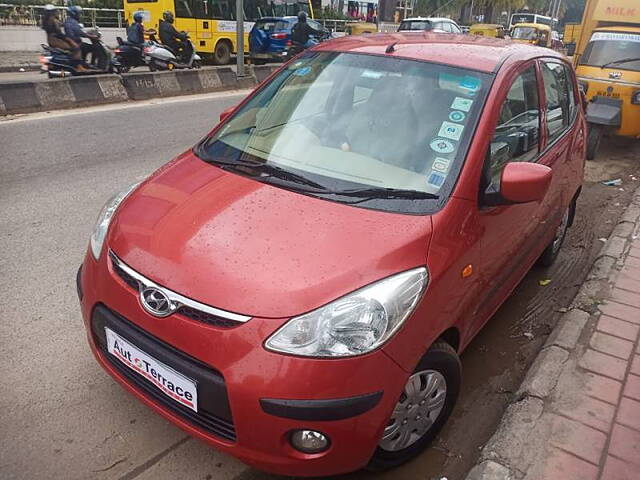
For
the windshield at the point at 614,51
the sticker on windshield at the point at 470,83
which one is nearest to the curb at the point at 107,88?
the windshield at the point at 614,51

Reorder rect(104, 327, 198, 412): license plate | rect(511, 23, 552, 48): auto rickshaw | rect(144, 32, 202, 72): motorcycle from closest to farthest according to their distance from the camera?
1. rect(104, 327, 198, 412): license plate
2. rect(144, 32, 202, 72): motorcycle
3. rect(511, 23, 552, 48): auto rickshaw

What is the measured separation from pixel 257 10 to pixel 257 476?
18.8m

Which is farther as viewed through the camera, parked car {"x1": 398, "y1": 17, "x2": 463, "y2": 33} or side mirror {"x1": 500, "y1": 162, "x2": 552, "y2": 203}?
parked car {"x1": 398, "y1": 17, "x2": 463, "y2": 33}

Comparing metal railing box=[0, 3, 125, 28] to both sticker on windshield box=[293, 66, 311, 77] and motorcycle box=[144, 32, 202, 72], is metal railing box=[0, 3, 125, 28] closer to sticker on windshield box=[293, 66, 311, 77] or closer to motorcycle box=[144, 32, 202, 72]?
motorcycle box=[144, 32, 202, 72]

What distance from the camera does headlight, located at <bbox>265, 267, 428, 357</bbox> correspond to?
1842 millimetres

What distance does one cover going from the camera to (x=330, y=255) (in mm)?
2020

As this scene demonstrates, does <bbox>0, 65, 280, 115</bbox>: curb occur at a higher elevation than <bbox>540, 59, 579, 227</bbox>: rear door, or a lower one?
lower

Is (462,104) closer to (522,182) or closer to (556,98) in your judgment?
(522,182)

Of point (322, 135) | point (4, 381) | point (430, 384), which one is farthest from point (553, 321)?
point (4, 381)

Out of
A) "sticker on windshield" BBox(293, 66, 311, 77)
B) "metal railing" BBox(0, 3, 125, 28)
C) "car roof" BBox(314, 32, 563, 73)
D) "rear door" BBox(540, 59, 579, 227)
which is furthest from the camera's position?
"metal railing" BBox(0, 3, 125, 28)

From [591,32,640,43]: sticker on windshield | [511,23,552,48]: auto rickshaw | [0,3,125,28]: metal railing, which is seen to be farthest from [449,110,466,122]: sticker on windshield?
[511,23,552,48]: auto rickshaw

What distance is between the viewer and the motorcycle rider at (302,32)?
52.5 feet

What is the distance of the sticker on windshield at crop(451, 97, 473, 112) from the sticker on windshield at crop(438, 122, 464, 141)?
11 centimetres

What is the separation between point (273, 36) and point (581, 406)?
16852mm
